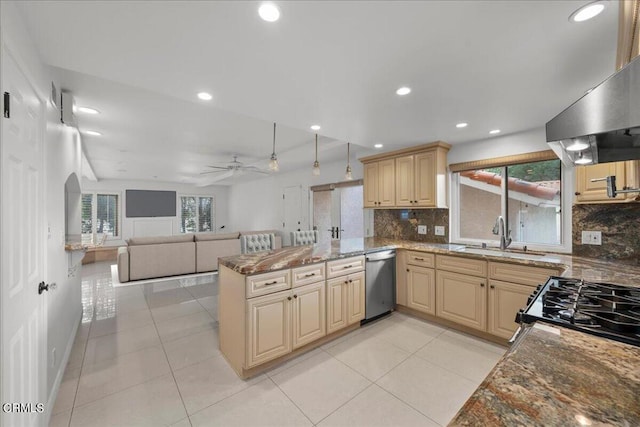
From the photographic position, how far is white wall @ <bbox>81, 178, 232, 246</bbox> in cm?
838

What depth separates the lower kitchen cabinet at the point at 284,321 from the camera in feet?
6.86

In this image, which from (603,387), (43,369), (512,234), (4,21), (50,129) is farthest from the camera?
(512,234)

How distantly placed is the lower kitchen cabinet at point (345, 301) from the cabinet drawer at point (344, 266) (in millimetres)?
51

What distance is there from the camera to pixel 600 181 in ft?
7.14

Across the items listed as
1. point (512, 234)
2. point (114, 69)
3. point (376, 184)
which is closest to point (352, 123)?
point (376, 184)

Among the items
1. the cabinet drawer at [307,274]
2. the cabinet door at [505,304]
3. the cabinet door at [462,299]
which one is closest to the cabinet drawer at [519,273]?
the cabinet door at [505,304]

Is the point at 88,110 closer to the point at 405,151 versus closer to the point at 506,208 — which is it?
the point at 405,151

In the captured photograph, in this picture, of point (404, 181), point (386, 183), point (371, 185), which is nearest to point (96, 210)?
point (371, 185)

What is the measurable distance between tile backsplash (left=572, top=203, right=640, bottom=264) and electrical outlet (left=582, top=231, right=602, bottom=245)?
3cm

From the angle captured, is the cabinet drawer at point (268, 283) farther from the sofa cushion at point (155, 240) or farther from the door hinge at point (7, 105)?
the sofa cushion at point (155, 240)

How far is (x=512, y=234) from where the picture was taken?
328cm

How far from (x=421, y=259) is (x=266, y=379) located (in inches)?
85.0

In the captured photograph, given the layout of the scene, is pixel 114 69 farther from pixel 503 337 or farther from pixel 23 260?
pixel 503 337

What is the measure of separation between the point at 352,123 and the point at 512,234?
8.03 ft
